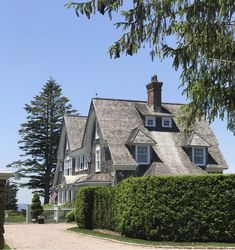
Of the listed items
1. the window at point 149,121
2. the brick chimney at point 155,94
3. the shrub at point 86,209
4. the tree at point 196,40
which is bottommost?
the shrub at point 86,209

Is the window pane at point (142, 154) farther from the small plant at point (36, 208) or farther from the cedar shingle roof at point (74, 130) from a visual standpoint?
the cedar shingle roof at point (74, 130)

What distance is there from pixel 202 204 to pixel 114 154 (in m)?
19.6

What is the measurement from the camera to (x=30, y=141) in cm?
7212

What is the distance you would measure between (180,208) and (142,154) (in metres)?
20.3

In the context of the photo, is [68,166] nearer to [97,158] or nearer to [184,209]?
[97,158]

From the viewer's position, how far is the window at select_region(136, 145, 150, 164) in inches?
1644

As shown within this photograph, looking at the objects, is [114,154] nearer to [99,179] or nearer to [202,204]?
[99,179]

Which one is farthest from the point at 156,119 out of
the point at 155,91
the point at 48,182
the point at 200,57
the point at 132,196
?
the point at 200,57

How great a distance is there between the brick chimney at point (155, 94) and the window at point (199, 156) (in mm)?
5276

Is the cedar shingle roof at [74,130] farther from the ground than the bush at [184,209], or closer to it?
farther from the ground

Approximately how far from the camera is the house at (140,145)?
41.2 metres

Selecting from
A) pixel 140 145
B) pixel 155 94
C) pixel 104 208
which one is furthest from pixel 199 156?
pixel 104 208

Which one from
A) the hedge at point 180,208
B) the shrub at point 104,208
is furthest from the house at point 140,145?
the hedge at point 180,208

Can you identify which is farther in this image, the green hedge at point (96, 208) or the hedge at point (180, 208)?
the green hedge at point (96, 208)
